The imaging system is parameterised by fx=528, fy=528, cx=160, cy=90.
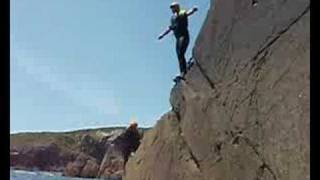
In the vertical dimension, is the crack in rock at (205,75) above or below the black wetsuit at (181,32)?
below

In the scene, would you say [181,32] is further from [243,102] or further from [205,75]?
[243,102]

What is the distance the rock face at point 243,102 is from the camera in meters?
5.99

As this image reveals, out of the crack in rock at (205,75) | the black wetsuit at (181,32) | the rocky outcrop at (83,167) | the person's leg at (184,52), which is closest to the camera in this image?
the crack in rock at (205,75)

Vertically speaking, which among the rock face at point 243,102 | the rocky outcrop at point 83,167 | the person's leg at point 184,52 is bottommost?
the rocky outcrop at point 83,167

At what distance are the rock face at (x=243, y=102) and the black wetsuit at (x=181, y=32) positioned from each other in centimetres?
70

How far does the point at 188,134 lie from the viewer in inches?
334

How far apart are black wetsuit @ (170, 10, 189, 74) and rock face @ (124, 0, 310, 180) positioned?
2.30 ft

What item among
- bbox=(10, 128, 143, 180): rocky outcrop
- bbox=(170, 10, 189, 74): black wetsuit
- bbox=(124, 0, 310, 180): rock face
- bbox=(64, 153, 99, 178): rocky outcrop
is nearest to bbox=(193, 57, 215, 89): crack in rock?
bbox=(124, 0, 310, 180): rock face

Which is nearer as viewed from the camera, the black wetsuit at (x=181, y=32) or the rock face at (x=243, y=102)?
the rock face at (x=243, y=102)

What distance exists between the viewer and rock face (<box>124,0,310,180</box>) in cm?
599

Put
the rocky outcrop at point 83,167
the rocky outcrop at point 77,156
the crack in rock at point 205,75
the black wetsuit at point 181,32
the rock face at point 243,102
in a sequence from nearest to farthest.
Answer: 1. the rock face at point 243,102
2. the crack in rock at point 205,75
3. the black wetsuit at point 181,32
4. the rocky outcrop at point 77,156
5. the rocky outcrop at point 83,167

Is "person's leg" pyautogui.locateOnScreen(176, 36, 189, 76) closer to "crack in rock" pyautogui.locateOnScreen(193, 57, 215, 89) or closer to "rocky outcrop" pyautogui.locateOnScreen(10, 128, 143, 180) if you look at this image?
"crack in rock" pyautogui.locateOnScreen(193, 57, 215, 89)

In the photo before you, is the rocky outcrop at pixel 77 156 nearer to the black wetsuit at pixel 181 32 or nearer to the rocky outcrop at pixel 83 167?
the rocky outcrop at pixel 83 167

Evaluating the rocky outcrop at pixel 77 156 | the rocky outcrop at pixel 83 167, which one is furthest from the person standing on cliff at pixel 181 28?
the rocky outcrop at pixel 83 167
